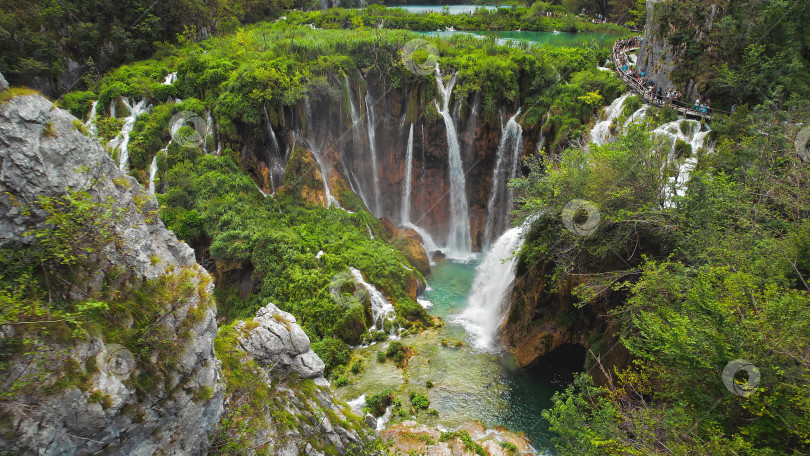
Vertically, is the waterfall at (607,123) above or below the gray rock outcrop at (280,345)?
above

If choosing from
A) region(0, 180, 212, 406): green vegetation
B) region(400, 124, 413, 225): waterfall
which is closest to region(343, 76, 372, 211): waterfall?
region(400, 124, 413, 225): waterfall

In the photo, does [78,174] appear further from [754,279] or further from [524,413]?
[524,413]

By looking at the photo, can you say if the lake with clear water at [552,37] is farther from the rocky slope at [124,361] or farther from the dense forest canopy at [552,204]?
the rocky slope at [124,361]

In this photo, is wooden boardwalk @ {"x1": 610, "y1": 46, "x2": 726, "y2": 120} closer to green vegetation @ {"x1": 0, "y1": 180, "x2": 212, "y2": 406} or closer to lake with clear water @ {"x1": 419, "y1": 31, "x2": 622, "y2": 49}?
lake with clear water @ {"x1": 419, "y1": 31, "x2": 622, "y2": 49}

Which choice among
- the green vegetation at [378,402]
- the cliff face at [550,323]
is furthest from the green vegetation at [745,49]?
the green vegetation at [378,402]

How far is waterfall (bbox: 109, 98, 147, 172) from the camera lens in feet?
71.8

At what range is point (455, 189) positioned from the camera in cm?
2725

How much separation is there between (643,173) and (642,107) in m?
10.4

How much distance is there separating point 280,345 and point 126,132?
20.8 meters

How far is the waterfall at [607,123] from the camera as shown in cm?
2058

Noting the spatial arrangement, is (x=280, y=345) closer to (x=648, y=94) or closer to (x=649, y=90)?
(x=648, y=94)

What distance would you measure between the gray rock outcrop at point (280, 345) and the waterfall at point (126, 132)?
54.0 feet

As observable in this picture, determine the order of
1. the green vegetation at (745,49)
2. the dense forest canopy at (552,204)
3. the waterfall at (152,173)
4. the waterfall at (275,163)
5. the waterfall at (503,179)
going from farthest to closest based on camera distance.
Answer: the waterfall at (503,179), the waterfall at (275,163), the waterfall at (152,173), the green vegetation at (745,49), the dense forest canopy at (552,204)

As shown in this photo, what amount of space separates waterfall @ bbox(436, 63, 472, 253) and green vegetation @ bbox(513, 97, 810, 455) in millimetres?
11125
